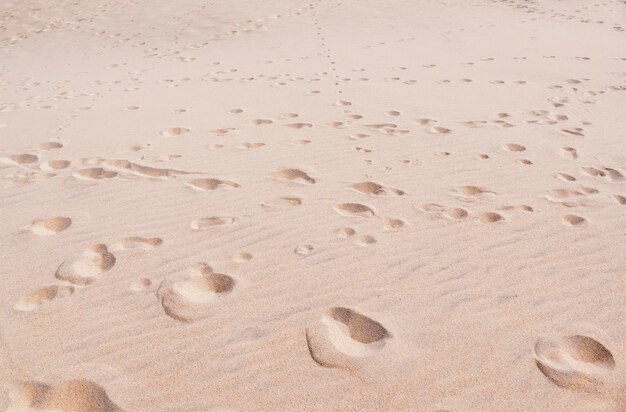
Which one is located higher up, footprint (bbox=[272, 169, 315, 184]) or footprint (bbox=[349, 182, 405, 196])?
footprint (bbox=[349, 182, 405, 196])

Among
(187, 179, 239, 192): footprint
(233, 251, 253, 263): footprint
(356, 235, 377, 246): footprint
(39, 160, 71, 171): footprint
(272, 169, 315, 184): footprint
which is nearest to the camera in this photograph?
(233, 251, 253, 263): footprint

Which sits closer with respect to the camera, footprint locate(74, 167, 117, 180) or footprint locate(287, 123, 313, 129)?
footprint locate(74, 167, 117, 180)

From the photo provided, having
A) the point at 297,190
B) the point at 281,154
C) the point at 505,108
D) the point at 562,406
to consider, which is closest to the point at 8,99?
the point at 281,154

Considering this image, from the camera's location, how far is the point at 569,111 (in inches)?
221

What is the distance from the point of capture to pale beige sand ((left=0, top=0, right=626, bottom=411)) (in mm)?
1942

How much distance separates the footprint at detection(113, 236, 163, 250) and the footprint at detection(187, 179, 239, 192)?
782 millimetres

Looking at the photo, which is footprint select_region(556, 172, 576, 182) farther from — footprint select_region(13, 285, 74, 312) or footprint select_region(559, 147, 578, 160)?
footprint select_region(13, 285, 74, 312)

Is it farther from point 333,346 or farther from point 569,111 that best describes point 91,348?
point 569,111

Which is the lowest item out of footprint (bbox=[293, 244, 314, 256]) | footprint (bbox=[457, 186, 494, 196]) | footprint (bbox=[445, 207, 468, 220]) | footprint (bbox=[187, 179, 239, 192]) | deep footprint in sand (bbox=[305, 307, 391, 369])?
footprint (bbox=[187, 179, 239, 192])

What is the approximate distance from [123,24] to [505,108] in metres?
10.6

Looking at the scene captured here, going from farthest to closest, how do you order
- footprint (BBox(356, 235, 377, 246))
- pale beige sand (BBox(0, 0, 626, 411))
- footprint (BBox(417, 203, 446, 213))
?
footprint (BBox(417, 203, 446, 213)), footprint (BBox(356, 235, 377, 246)), pale beige sand (BBox(0, 0, 626, 411))

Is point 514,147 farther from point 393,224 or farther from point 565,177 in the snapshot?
point 393,224

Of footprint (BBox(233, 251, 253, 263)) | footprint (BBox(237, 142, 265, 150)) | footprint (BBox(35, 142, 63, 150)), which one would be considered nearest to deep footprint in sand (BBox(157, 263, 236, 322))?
footprint (BBox(233, 251, 253, 263))

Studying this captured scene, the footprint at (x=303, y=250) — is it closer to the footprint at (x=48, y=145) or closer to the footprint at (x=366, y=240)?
the footprint at (x=366, y=240)
